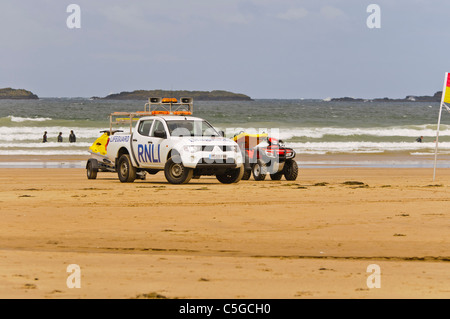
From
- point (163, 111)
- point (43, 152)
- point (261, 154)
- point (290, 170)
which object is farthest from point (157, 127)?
point (43, 152)

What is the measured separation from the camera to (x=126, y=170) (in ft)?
61.9

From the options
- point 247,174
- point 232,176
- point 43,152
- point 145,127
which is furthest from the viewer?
point 43,152

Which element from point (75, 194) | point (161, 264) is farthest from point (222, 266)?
point (75, 194)

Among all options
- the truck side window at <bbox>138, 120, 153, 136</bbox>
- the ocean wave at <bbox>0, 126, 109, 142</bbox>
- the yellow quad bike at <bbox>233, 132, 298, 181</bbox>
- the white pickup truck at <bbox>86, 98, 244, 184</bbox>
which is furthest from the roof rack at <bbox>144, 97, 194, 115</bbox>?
the ocean wave at <bbox>0, 126, 109, 142</bbox>

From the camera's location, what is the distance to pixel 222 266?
835 centimetres

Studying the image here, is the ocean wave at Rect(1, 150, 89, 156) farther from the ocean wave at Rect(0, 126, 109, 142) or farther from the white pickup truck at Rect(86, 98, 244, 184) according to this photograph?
the white pickup truck at Rect(86, 98, 244, 184)

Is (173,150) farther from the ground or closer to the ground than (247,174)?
farther from the ground

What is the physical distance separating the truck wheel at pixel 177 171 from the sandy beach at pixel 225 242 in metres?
1.30

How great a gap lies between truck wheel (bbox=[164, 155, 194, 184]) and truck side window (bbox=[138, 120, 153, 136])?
1.20 metres

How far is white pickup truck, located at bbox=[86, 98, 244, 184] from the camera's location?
1731 centimetres

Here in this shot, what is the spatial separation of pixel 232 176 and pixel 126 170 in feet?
8.34

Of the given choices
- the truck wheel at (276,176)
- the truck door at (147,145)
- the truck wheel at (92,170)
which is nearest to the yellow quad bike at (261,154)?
the truck wheel at (276,176)

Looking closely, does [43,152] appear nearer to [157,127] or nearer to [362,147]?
[362,147]
